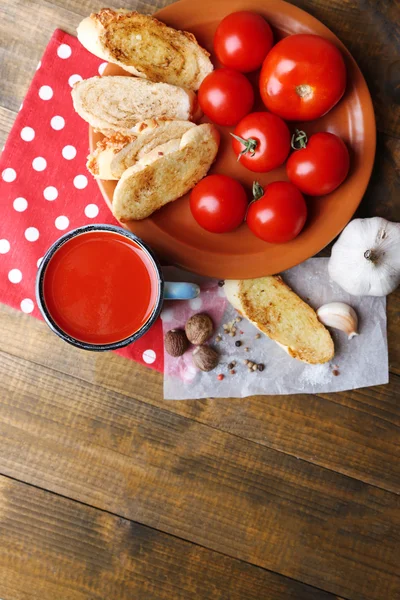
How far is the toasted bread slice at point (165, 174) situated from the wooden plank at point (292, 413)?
35 cm

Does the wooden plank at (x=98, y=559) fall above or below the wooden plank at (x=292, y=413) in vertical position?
below

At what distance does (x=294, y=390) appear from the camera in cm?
127

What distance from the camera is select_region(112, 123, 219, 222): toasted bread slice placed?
1114mm

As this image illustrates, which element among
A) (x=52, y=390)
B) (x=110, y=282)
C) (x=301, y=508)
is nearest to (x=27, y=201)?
(x=110, y=282)

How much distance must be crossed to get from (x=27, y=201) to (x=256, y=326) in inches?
23.0

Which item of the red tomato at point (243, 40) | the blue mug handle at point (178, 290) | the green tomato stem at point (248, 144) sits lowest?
the blue mug handle at point (178, 290)

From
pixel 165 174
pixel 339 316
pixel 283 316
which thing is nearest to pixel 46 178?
pixel 165 174

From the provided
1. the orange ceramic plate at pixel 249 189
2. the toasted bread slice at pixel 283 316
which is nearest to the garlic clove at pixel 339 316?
the toasted bread slice at pixel 283 316

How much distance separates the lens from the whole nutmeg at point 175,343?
1.22 meters

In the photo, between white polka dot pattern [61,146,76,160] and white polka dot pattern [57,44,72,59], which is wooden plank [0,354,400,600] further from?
white polka dot pattern [57,44,72,59]

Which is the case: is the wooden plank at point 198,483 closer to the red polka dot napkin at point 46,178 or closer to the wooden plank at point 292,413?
the wooden plank at point 292,413

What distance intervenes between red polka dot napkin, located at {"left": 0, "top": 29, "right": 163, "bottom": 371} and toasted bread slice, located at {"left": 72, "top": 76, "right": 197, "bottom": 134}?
84mm

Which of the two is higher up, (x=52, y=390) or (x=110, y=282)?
(x=110, y=282)

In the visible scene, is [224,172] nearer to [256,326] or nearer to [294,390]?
[256,326]
